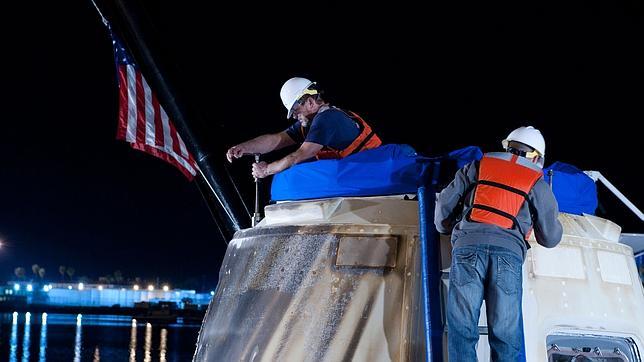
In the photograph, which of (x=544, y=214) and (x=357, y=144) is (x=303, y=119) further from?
(x=544, y=214)

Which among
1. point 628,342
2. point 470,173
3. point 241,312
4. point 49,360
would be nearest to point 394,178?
point 470,173

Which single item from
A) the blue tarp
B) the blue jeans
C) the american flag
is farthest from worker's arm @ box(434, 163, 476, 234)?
the american flag

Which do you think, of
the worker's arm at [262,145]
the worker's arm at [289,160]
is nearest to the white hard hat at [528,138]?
the worker's arm at [289,160]

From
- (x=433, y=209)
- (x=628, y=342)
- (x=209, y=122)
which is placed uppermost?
(x=209, y=122)

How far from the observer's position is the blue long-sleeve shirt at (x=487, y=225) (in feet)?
14.3

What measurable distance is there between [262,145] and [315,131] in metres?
0.96

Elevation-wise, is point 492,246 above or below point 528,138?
below

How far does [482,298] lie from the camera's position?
438cm

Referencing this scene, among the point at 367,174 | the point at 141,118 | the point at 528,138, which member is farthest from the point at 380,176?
the point at 141,118

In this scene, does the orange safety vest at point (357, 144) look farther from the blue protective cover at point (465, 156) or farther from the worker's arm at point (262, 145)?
the blue protective cover at point (465, 156)

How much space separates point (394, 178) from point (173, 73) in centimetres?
336

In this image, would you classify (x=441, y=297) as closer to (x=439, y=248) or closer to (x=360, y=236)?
(x=439, y=248)

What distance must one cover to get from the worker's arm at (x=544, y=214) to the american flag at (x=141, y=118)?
5.46 meters

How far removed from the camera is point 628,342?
17.9 feet
